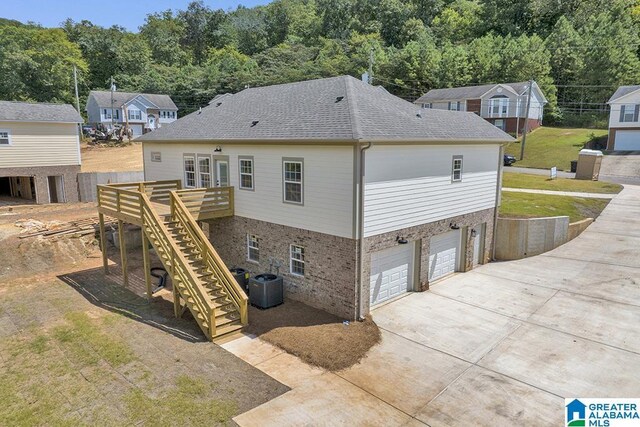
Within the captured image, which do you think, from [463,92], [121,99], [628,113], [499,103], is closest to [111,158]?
[121,99]

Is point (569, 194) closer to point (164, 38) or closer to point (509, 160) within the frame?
point (509, 160)

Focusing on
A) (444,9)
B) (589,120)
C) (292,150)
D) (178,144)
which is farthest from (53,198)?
(444,9)

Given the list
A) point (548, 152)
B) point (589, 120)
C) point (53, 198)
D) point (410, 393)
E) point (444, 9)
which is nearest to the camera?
point (410, 393)

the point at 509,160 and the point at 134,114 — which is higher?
the point at 134,114

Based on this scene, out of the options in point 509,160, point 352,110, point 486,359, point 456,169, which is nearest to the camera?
point 486,359

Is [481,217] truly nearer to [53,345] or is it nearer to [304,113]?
[304,113]
